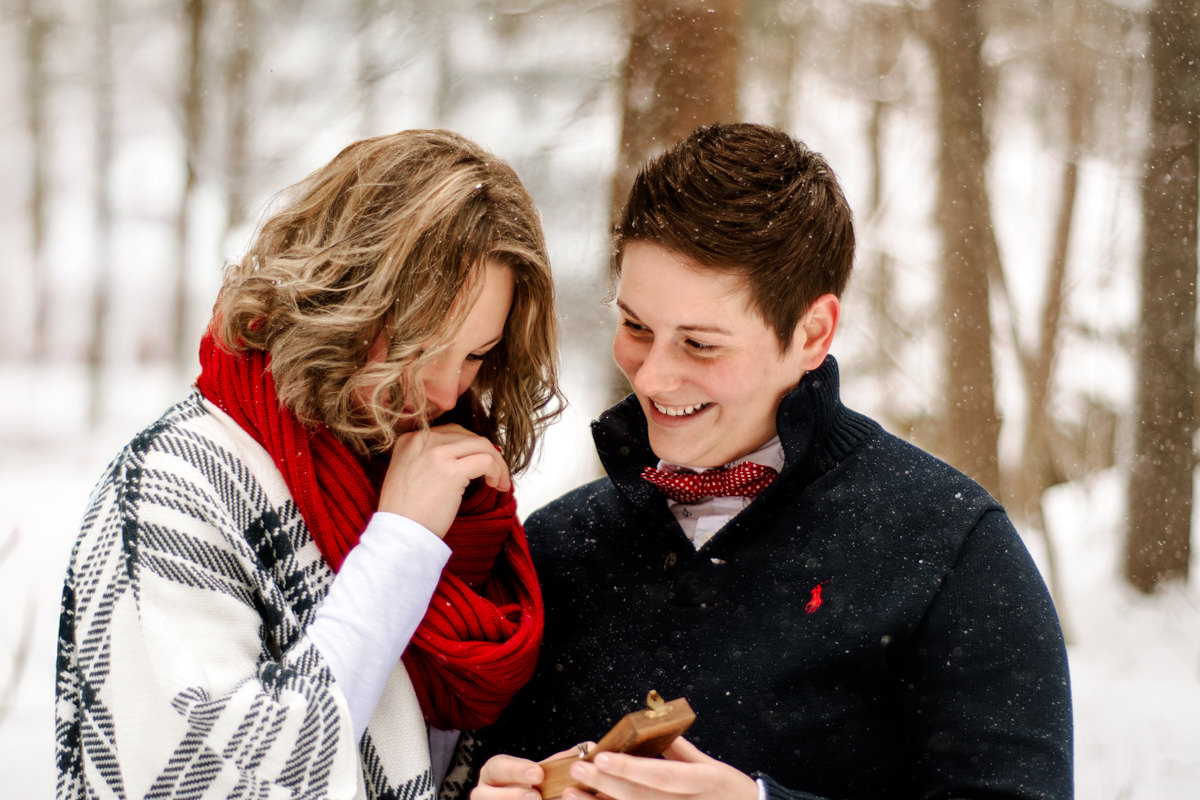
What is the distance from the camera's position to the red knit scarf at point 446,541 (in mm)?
1539

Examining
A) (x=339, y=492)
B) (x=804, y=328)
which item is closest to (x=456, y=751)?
(x=339, y=492)

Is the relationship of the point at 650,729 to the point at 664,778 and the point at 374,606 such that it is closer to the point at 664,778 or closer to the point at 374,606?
the point at 664,778

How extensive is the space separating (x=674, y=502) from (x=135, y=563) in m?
0.95

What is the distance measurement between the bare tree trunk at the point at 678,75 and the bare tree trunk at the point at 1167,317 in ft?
6.25

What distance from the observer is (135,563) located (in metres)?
1.31

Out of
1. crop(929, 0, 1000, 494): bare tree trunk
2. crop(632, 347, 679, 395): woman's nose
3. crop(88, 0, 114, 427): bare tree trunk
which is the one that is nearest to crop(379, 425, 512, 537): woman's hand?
crop(632, 347, 679, 395): woman's nose

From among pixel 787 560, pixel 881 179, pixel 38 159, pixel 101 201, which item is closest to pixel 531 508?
pixel 881 179

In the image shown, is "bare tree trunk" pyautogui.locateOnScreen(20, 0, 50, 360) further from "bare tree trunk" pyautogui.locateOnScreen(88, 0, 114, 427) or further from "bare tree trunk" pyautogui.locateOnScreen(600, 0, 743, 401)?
"bare tree trunk" pyautogui.locateOnScreen(600, 0, 743, 401)

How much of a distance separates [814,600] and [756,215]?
660mm

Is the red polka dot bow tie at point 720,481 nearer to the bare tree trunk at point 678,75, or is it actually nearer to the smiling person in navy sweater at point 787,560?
the smiling person in navy sweater at point 787,560

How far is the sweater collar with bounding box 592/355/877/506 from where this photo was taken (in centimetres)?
165

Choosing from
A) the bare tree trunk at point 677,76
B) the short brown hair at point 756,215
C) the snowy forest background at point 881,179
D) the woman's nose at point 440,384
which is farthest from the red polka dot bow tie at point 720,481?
the snowy forest background at point 881,179

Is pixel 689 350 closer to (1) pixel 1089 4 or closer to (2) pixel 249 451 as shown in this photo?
(2) pixel 249 451

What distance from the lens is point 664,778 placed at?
1.20 metres
